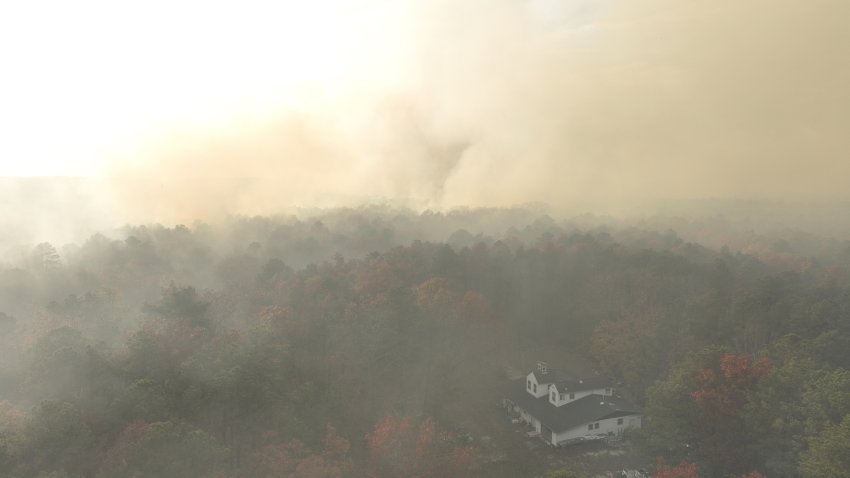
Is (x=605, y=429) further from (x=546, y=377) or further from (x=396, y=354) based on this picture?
(x=396, y=354)

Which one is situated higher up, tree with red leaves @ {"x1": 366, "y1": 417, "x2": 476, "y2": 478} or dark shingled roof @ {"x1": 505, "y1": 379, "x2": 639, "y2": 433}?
tree with red leaves @ {"x1": 366, "y1": 417, "x2": 476, "y2": 478}

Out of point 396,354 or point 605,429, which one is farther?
point 396,354

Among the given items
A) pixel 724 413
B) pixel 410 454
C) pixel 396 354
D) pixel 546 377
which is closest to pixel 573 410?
pixel 546 377

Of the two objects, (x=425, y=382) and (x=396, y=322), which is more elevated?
(x=396, y=322)

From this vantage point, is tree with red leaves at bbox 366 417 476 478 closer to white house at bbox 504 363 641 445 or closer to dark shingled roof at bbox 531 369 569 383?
white house at bbox 504 363 641 445

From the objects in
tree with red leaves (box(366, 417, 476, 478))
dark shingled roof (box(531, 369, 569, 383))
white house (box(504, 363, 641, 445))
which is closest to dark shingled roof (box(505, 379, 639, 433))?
white house (box(504, 363, 641, 445))

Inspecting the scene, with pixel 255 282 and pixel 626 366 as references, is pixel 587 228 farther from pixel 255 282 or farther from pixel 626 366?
pixel 255 282

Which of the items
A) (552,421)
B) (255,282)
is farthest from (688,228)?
(255,282)

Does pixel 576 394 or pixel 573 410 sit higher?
pixel 576 394
